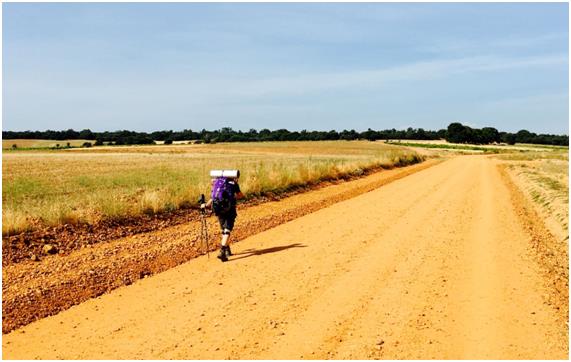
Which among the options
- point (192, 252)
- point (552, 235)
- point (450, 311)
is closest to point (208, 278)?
point (192, 252)

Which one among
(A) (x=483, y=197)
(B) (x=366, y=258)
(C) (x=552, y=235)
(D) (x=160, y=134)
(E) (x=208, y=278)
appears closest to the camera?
(E) (x=208, y=278)

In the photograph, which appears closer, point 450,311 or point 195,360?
point 195,360

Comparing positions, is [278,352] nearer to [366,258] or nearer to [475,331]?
[475,331]

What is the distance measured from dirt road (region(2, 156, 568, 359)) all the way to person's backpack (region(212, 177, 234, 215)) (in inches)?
37.3

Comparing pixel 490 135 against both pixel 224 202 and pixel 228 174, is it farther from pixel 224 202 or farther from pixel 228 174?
pixel 224 202

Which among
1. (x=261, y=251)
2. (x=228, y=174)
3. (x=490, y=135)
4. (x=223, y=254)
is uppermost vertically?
(x=490, y=135)

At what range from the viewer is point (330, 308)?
20.8ft

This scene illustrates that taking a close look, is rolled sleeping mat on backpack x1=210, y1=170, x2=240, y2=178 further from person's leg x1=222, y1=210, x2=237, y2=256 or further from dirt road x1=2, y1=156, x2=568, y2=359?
dirt road x1=2, y1=156, x2=568, y2=359

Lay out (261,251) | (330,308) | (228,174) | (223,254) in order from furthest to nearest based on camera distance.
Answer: (261,251)
(228,174)
(223,254)
(330,308)

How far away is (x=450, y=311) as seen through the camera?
20.5 feet

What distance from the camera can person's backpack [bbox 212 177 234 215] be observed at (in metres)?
9.38

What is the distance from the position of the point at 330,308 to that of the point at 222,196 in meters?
3.82

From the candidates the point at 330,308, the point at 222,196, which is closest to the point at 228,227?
the point at 222,196

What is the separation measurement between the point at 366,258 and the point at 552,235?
579 cm
